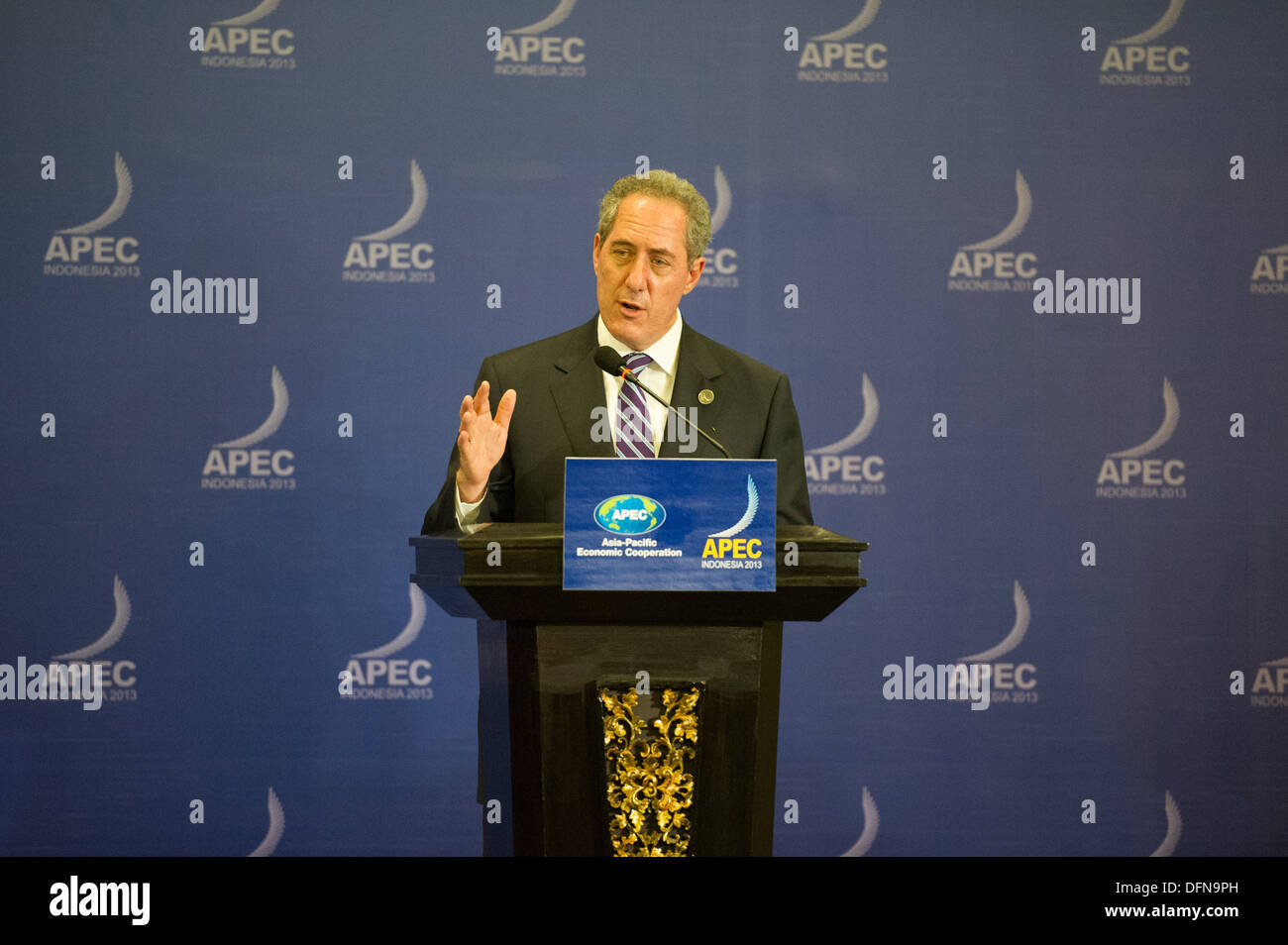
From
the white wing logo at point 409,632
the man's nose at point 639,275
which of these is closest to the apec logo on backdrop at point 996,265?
the man's nose at point 639,275

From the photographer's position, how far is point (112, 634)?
3.79 meters

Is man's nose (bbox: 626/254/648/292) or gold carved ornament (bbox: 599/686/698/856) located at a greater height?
man's nose (bbox: 626/254/648/292)

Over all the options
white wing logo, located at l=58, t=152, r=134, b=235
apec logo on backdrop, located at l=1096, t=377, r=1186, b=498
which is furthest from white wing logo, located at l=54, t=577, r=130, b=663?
apec logo on backdrop, located at l=1096, t=377, r=1186, b=498

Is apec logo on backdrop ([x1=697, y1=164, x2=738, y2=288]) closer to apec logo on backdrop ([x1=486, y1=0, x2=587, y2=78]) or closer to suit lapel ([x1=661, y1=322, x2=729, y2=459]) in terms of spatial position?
apec logo on backdrop ([x1=486, y1=0, x2=587, y2=78])

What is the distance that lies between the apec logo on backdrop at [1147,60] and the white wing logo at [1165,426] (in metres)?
1.10

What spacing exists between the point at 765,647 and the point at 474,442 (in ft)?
2.07

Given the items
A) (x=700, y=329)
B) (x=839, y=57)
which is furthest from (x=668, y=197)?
(x=839, y=57)

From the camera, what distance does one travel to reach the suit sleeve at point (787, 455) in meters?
2.55

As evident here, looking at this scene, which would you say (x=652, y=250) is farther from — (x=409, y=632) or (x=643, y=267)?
(x=409, y=632)

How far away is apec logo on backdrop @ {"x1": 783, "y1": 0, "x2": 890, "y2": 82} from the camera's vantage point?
3.99 metres

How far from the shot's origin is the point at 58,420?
12.6ft

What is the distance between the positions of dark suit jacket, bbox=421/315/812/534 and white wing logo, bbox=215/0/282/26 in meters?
1.98

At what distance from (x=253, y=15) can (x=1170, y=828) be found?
4315 millimetres

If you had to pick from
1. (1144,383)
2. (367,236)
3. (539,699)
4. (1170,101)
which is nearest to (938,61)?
(1170,101)
